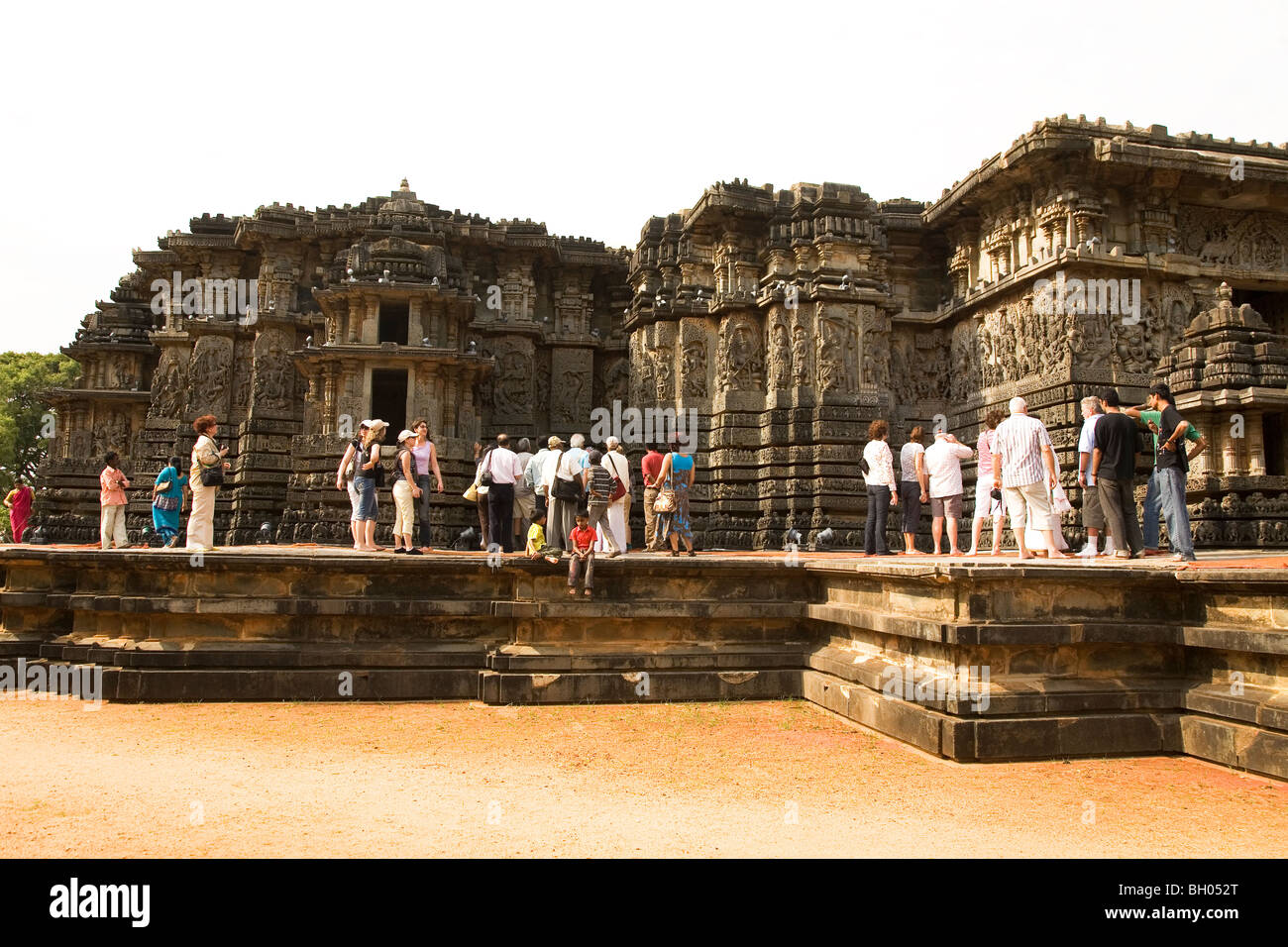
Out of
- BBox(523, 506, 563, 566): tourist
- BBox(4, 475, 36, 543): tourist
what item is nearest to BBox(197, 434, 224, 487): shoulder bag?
BBox(523, 506, 563, 566): tourist

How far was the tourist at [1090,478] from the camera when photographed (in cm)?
895

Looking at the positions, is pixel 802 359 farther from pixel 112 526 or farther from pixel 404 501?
pixel 112 526

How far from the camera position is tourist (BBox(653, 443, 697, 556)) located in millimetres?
12805

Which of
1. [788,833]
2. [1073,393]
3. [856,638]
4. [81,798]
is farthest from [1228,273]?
[81,798]

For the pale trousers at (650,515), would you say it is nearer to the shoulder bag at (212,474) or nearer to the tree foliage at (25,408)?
the shoulder bag at (212,474)

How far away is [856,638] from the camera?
8125 mm

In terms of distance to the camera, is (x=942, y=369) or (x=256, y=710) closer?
(x=256, y=710)

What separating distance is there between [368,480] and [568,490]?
2497 mm

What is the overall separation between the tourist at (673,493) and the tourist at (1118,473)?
563 cm

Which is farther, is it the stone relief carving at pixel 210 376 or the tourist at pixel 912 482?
the stone relief carving at pixel 210 376

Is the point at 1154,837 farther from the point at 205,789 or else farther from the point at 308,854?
the point at 205,789

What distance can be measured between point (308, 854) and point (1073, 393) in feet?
53.5

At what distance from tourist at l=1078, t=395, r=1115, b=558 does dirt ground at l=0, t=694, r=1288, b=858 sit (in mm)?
3697

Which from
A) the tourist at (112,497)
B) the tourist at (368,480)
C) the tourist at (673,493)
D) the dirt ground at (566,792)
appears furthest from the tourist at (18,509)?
the tourist at (673,493)
